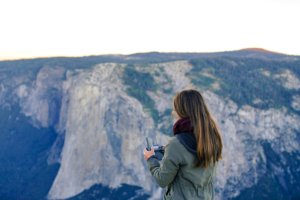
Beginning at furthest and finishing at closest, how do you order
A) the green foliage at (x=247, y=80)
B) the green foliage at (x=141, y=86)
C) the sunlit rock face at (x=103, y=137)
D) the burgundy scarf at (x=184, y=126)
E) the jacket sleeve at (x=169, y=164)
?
the green foliage at (x=247, y=80)
the green foliage at (x=141, y=86)
the sunlit rock face at (x=103, y=137)
the burgundy scarf at (x=184, y=126)
the jacket sleeve at (x=169, y=164)

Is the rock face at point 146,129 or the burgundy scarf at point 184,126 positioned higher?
the burgundy scarf at point 184,126

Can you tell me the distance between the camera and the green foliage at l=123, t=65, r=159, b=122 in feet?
249

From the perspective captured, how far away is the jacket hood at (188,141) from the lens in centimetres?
618

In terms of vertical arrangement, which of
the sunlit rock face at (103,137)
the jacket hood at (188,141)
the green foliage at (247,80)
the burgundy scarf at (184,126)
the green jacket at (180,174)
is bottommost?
the sunlit rock face at (103,137)

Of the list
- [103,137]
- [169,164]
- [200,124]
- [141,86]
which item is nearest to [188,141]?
[200,124]

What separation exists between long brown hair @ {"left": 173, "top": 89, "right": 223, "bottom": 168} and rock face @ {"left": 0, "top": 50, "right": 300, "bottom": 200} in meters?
62.3

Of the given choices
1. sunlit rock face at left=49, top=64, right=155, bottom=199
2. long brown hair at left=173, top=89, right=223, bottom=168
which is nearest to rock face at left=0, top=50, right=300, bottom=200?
sunlit rock face at left=49, top=64, right=155, bottom=199

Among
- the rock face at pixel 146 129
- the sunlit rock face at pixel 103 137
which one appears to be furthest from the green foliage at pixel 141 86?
the sunlit rock face at pixel 103 137

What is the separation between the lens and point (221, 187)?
68875 mm

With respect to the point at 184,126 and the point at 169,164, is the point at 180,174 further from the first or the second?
the point at 184,126

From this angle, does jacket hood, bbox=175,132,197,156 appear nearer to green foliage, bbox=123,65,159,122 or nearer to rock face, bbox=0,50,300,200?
rock face, bbox=0,50,300,200

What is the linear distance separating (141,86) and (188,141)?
72049mm

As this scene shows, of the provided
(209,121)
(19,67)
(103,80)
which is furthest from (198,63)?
(209,121)

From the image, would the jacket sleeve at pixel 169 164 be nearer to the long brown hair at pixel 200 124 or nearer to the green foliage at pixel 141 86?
the long brown hair at pixel 200 124
